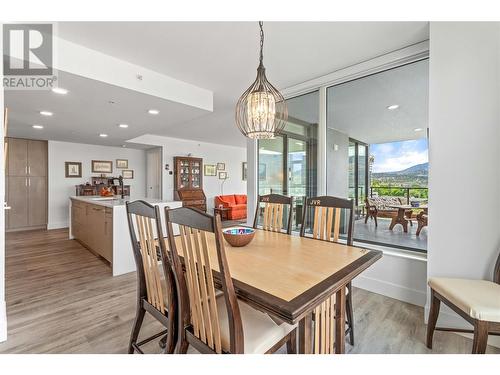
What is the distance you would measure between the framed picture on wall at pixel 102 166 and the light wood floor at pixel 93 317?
372 centimetres

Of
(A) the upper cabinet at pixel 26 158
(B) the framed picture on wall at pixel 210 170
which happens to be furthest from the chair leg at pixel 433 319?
(A) the upper cabinet at pixel 26 158

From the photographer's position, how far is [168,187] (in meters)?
6.93

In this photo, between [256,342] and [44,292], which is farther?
[44,292]

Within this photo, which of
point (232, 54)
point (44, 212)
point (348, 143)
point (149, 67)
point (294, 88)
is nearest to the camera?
point (232, 54)

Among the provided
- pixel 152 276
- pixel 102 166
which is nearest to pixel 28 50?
pixel 152 276

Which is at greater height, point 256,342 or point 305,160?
point 305,160

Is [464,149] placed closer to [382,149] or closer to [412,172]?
[412,172]

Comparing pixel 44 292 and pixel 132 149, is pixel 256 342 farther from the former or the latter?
pixel 132 149

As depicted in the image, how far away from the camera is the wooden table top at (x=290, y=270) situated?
0.98 m

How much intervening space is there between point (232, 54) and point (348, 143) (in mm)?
2682

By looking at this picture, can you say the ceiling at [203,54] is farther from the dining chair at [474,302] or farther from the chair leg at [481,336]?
the chair leg at [481,336]

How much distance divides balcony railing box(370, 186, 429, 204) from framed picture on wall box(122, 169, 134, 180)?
6.45 metres
